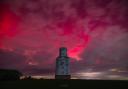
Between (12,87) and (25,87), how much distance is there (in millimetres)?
1857

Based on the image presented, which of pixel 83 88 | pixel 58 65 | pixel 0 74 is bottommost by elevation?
pixel 83 88

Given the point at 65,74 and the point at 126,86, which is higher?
the point at 65,74

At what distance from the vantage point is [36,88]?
3181cm

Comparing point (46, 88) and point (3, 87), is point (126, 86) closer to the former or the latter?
point (46, 88)

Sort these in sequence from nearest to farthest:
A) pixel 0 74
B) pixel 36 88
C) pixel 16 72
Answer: pixel 36 88 < pixel 0 74 < pixel 16 72

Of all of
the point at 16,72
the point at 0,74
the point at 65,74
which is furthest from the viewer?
the point at 65,74

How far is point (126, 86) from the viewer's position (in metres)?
33.6

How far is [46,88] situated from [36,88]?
4.14ft

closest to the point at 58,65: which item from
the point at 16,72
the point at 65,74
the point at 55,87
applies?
the point at 65,74

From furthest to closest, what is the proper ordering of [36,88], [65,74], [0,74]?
[65,74]
[0,74]
[36,88]

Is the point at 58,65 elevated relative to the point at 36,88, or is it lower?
elevated

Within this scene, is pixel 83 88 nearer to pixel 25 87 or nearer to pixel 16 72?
pixel 25 87

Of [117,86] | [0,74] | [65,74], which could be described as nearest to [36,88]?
[117,86]

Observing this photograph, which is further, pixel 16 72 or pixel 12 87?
pixel 16 72
